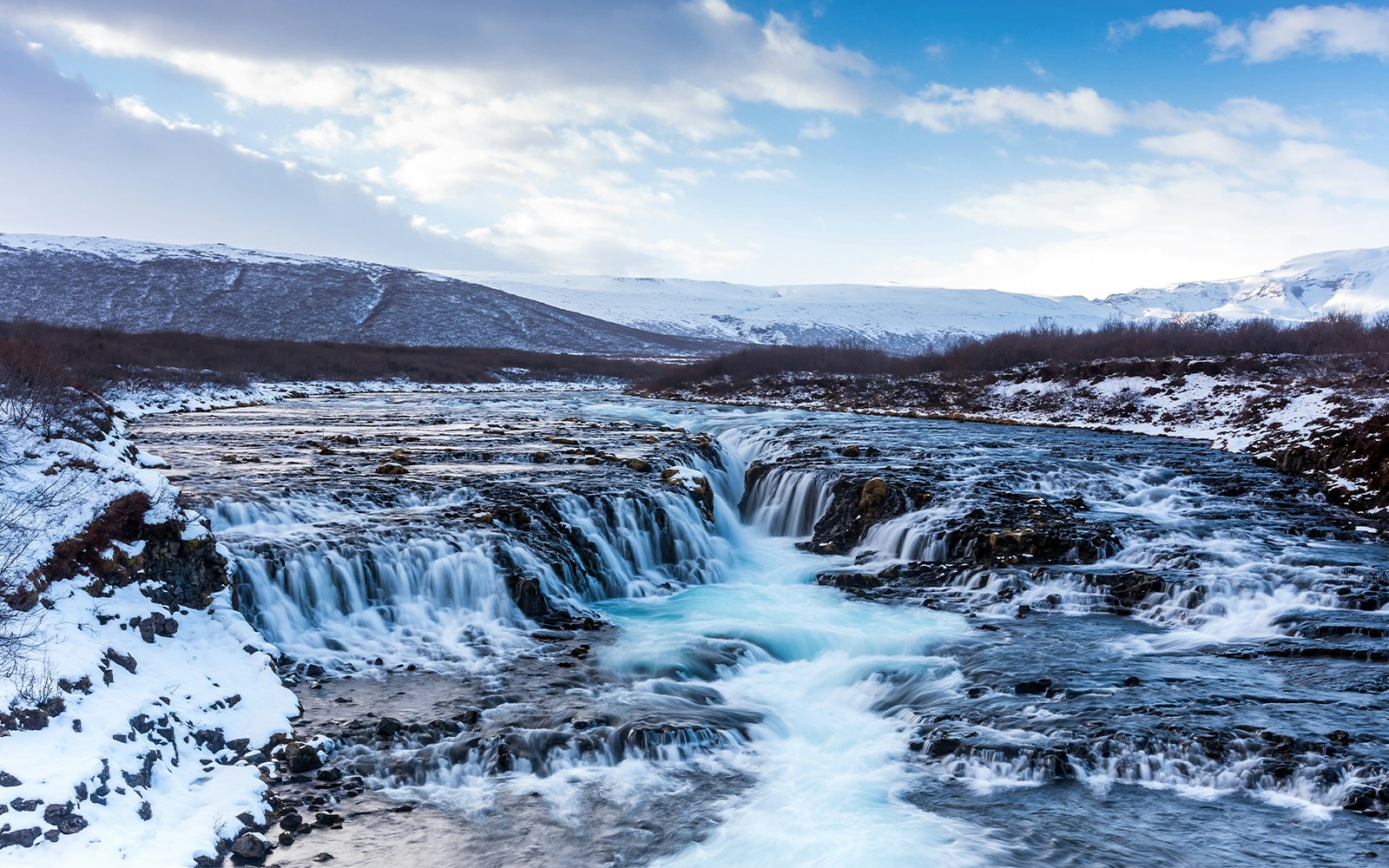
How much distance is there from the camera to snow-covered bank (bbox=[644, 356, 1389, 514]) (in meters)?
21.8

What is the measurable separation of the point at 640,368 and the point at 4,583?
71349 mm

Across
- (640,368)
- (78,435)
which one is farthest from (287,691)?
(640,368)

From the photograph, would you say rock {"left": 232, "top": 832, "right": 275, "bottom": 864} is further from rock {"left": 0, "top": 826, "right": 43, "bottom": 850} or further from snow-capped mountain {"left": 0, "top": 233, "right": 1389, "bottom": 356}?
snow-capped mountain {"left": 0, "top": 233, "right": 1389, "bottom": 356}

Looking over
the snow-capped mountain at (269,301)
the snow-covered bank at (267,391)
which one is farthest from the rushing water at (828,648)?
the snow-capped mountain at (269,301)

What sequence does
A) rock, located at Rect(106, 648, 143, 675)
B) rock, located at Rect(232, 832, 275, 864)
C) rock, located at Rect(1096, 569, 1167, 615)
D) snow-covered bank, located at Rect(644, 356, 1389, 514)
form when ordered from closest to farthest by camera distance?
rock, located at Rect(232, 832, 275, 864) → rock, located at Rect(106, 648, 143, 675) → rock, located at Rect(1096, 569, 1167, 615) → snow-covered bank, located at Rect(644, 356, 1389, 514)

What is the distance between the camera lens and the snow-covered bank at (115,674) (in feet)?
21.0

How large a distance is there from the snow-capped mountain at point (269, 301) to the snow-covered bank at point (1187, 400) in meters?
75.2

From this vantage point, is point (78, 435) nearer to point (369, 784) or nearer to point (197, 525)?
point (197, 525)

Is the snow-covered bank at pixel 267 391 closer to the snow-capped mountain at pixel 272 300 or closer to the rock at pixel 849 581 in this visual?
the rock at pixel 849 581

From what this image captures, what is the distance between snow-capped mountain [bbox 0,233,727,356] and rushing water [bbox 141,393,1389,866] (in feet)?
312

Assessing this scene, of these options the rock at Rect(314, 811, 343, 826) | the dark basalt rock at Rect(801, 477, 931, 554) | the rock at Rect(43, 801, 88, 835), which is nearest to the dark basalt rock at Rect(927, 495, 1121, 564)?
the dark basalt rock at Rect(801, 477, 931, 554)

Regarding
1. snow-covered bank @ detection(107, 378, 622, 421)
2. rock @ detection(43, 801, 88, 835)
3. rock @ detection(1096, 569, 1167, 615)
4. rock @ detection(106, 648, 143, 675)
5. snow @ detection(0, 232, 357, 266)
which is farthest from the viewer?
snow @ detection(0, 232, 357, 266)

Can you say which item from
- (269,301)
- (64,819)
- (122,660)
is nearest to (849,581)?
(122,660)

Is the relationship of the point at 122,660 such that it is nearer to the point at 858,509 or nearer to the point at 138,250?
the point at 858,509
